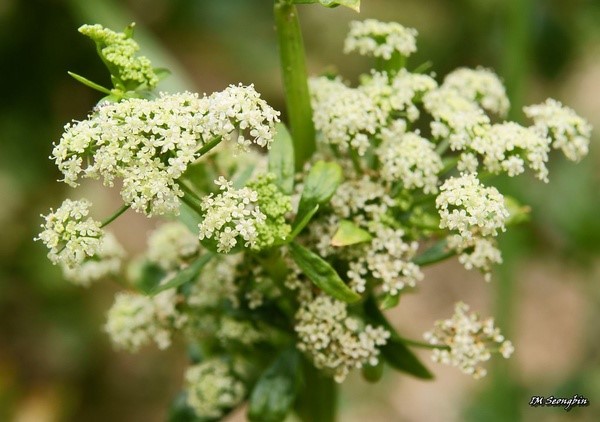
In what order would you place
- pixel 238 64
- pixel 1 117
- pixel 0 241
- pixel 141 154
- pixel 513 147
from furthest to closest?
pixel 238 64
pixel 1 117
pixel 0 241
pixel 513 147
pixel 141 154

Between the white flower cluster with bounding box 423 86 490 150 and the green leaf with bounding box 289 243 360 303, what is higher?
the white flower cluster with bounding box 423 86 490 150

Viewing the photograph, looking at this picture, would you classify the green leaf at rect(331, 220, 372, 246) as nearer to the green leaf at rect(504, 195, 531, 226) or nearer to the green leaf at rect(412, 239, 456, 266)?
the green leaf at rect(412, 239, 456, 266)

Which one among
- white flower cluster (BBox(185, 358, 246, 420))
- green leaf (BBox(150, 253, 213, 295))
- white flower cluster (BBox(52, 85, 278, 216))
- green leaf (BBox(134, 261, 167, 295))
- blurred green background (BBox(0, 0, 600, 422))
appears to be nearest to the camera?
white flower cluster (BBox(52, 85, 278, 216))

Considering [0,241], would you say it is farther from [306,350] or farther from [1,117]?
[306,350]

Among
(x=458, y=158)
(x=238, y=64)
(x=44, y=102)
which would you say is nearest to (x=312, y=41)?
(x=238, y=64)

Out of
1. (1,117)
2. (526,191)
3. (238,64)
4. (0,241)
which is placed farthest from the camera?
(238,64)

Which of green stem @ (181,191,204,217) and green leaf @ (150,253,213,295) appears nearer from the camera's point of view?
green stem @ (181,191,204,217)

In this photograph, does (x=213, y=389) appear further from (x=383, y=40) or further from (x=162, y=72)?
(x=383, y=40)

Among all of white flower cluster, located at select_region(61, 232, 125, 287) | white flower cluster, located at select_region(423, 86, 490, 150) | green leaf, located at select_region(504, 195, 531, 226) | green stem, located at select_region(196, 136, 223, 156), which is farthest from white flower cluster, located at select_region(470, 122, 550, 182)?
white flower cluster, located at select_region(61, 232, 125, 287)
